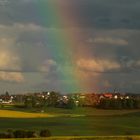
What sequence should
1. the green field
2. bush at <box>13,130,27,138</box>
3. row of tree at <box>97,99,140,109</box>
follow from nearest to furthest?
bush at <box>13,130,27,138</box>
the green field
row of tree at <box>97,99,140,109</box>

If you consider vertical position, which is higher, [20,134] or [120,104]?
[120,104]

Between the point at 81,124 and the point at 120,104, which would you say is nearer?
the point at 81,124

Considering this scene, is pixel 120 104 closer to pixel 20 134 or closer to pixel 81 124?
pixel 81 124

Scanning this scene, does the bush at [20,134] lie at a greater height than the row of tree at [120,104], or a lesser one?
lesser

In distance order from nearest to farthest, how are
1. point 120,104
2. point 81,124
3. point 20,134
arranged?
point 20,134
point 81,124
point 120,104

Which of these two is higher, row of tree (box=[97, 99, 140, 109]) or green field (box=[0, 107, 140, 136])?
row of tree (box=[97, 99, 140, 109])

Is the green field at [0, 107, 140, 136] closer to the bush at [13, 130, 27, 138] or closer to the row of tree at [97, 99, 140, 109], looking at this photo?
the row of tree at [97, 99, 140, 109]

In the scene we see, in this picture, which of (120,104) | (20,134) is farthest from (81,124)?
(120,104)

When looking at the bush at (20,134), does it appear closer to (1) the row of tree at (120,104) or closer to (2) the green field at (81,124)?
(2) the green field at (81,124)

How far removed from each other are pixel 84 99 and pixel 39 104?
2246cm

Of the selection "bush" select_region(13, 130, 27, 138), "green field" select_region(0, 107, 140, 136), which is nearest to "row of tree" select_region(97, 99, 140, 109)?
"green field" select_region(0, 107, 140, 136)

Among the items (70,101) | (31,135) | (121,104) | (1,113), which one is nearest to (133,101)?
(121,104)

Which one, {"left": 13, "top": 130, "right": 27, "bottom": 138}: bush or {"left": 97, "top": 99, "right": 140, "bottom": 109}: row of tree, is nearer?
{"left": 13, "top": 130, "right": 27, "bottom": 138}: bush

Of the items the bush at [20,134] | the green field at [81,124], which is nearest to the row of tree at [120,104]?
the green field at [81,124]
